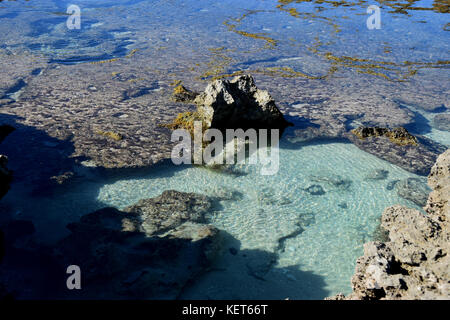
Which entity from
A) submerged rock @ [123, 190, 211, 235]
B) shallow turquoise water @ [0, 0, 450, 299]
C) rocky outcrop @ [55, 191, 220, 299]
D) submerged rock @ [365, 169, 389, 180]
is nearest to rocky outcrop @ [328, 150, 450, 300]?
shallow turquoise water @ [0, 0, 450, 299]

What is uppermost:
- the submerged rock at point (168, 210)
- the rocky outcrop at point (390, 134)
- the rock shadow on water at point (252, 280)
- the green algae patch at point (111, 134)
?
the green algae patch at point (111, 134)

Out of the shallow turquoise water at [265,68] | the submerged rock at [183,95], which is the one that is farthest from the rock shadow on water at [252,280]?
the submerged rock at [183,95]

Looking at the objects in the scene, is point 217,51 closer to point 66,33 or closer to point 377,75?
point 377,75

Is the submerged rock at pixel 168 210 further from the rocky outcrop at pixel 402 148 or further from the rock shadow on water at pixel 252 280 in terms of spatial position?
the rocky outcrop at pixel 402 148

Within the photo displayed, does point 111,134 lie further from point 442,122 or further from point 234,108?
point 442,122

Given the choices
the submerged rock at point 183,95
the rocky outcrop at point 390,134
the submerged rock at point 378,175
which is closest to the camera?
the submerged rock at point 378,175
